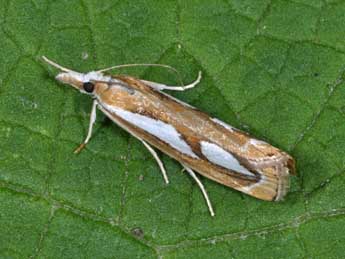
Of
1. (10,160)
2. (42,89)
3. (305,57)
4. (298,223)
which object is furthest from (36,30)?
(298,223)

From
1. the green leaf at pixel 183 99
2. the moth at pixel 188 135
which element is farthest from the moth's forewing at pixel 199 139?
the green leaf at pixel 183 99

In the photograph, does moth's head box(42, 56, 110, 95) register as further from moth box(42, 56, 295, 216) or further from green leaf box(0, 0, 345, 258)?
green leaf box(0, 0, 345, 258)

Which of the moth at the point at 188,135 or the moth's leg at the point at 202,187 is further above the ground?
the moth at the point at 188,135

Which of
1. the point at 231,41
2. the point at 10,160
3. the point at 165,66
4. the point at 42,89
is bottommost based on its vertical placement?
the point at 10,160

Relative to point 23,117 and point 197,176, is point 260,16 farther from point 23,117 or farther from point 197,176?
point 23,117

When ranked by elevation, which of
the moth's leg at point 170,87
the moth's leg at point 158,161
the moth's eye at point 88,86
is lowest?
the moth's leg at point 158,161

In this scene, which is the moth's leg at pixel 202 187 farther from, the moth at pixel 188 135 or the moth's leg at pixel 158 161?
the moth's leg at pixel 158 161

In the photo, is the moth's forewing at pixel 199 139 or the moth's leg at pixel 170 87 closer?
the moth's forewing at pixel 199 139
